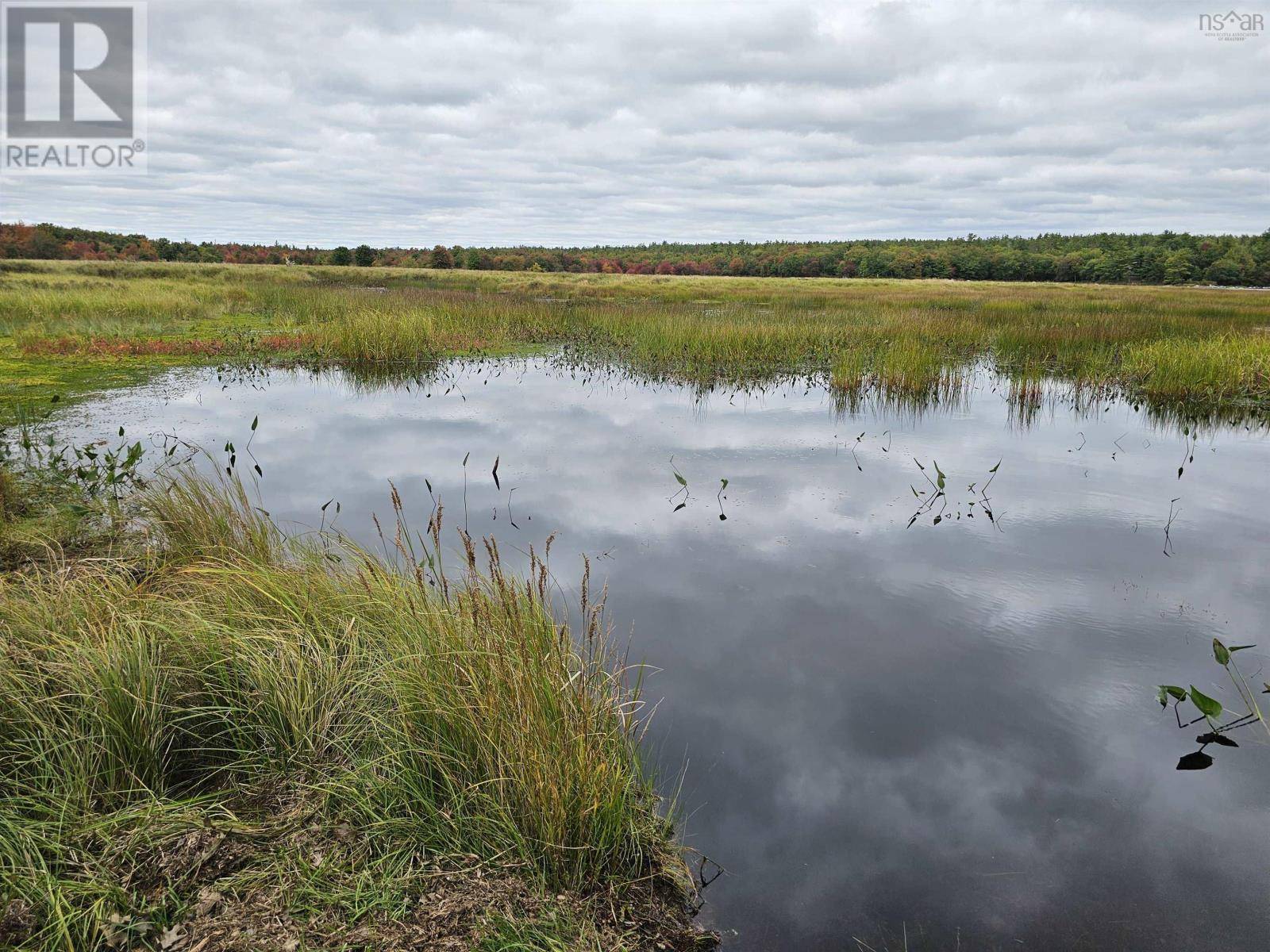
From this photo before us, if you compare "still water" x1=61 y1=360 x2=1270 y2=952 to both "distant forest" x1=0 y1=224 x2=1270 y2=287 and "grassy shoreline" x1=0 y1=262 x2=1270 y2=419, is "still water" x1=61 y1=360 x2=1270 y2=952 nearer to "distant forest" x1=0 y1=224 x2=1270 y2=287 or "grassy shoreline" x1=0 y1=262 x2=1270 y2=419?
"grassy shoreline" x1=0 y1=262 x2=1270 y2=419

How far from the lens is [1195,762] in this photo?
378cm

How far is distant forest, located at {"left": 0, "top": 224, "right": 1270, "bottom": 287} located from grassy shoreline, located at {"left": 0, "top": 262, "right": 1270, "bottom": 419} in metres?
41.5

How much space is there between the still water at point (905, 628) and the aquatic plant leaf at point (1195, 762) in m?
0.04

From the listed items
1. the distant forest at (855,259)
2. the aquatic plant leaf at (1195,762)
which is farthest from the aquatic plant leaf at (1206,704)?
the distant forest at (855,259)

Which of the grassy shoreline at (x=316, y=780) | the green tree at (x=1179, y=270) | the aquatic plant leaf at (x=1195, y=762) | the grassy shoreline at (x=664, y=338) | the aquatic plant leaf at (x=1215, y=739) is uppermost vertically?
the green tree at (x=1179, y=270)

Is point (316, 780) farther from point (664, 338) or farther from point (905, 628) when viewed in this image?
point (664, 338)

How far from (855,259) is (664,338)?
7408 centimetres

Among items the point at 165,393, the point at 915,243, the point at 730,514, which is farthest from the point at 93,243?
the point at 915,243

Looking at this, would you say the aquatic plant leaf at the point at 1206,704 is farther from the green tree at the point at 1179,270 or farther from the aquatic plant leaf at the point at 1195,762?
the green tree at the point at 1179,270

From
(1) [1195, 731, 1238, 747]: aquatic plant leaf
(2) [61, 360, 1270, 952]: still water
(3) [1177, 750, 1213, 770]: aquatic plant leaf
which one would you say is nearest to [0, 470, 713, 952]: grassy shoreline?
(2) [61, 360, 1270, 952]: still water

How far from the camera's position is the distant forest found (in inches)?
2402

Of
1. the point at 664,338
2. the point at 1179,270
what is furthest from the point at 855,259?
the point at 664,338

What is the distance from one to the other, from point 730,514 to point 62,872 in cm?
574

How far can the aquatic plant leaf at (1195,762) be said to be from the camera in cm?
373
